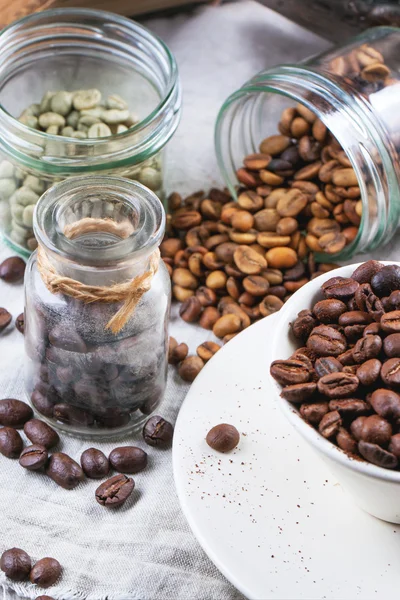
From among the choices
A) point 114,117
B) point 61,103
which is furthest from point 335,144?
point 61,103

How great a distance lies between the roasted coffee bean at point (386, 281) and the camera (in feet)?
4.37

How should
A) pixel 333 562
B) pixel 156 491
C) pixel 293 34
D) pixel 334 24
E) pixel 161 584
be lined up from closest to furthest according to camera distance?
pixel 333 562 → pixel 161 584 → pixel 156 491 → pixel 334 24 → pixel 293 34

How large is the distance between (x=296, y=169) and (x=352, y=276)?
616mm

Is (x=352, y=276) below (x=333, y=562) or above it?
above

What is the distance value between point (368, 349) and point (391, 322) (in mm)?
56

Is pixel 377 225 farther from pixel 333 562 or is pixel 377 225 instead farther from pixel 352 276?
pixel 333 562

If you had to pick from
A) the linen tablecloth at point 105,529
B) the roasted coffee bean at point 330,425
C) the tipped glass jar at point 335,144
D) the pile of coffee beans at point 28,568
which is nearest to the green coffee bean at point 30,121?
the linen tablecloth at point 105,529

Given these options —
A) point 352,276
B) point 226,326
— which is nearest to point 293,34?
point 226,326

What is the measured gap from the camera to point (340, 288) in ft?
4.40

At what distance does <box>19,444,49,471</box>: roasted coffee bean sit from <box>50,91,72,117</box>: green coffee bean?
0.79 metres

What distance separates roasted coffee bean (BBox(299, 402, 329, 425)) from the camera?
1190 mm

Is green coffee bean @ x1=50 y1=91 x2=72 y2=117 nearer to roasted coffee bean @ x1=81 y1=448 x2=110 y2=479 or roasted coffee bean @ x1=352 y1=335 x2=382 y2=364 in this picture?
Answer: roasted coffee bean @ x1=81 y1=448 x2=110 y2=479

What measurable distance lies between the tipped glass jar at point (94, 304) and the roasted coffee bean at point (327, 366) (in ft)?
1.06

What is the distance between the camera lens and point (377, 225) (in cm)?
181
